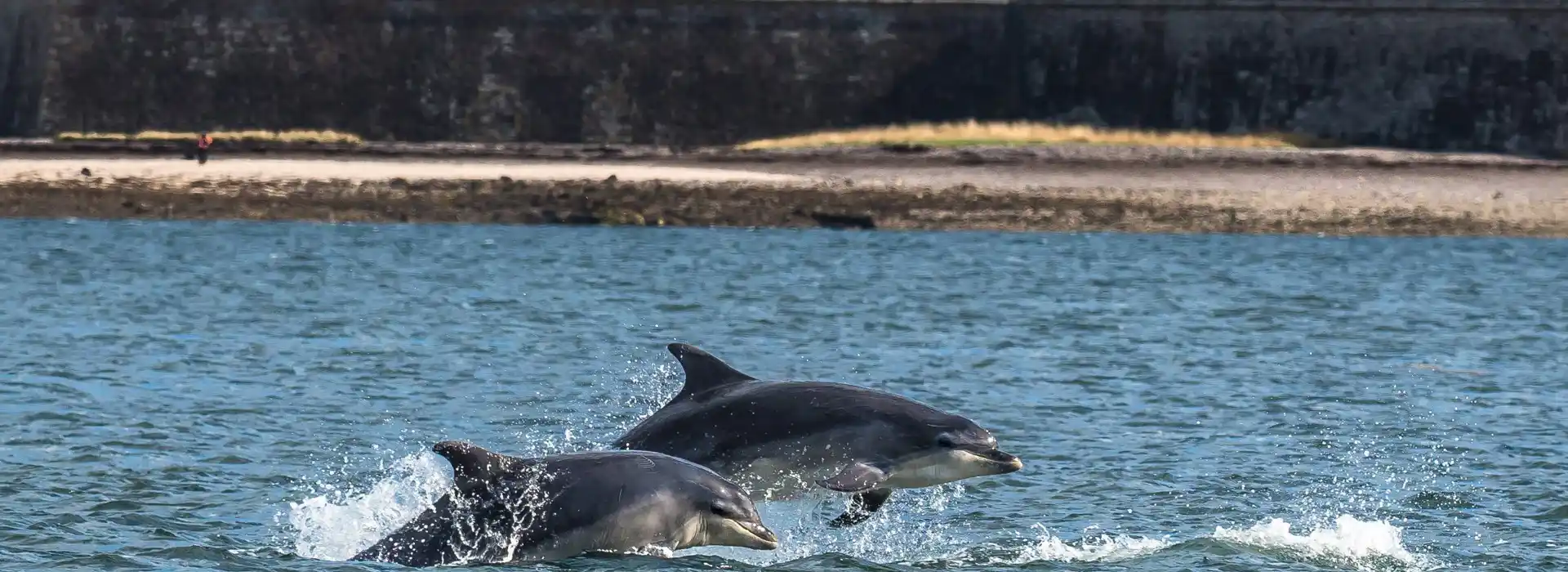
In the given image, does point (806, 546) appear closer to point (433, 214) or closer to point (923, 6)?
point (433, 214)

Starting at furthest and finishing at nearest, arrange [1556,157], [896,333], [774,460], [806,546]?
1. [1556,157]
2. [896,333]
3. [806,546]
4. [774,460]

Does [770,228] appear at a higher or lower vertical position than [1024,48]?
lower

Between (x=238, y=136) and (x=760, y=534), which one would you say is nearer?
(x=760, y=534)

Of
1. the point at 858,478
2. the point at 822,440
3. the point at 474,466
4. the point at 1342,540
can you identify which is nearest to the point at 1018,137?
the point at 1342,540

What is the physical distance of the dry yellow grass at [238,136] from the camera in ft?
177

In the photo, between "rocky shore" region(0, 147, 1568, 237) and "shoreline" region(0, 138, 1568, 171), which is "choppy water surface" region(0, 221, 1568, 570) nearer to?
"rocky shore" region(0, 147, 1568, 237)

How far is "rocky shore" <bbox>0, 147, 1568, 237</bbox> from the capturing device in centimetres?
4722

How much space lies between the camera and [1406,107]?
185 ft

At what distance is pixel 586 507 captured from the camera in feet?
36.8

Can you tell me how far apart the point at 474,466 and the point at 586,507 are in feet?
1.84

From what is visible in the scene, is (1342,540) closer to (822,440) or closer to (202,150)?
(822,440)

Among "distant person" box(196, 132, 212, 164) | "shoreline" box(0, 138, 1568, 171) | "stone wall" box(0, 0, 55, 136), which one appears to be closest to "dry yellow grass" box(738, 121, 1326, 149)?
"shoreline" box(0, 138, 1568, 171)

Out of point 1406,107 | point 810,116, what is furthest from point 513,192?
point 1406,107

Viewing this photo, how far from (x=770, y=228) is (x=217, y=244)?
1167 centimetres
